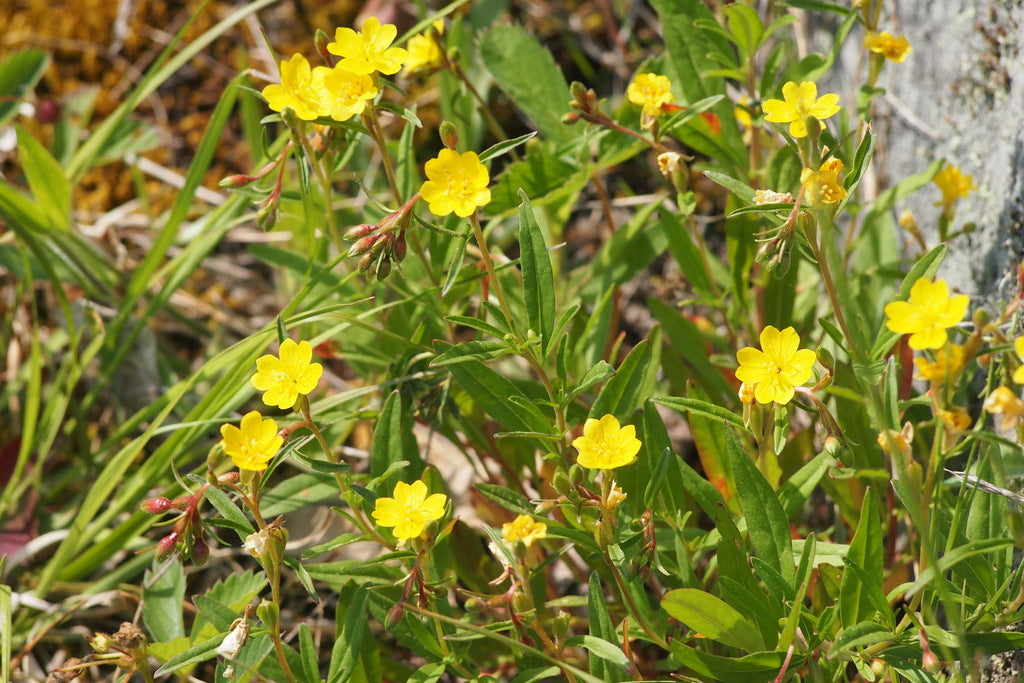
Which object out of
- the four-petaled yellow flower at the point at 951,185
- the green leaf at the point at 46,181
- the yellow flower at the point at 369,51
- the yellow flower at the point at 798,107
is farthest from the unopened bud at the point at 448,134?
the green leaf at the point at 46,181

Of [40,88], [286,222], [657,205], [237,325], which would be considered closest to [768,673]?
[657,205]

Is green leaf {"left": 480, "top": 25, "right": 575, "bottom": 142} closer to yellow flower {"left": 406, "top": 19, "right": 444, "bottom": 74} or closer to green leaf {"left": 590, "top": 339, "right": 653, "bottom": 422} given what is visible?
yellow flower {"left": 406, "top": 19, "right": 444, "bottom": 74}

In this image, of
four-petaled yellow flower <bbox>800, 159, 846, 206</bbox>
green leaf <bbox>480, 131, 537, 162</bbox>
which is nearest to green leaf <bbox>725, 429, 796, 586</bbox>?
four-petaled yellow flower <bbox>800, 159, 846, 206</bbox>

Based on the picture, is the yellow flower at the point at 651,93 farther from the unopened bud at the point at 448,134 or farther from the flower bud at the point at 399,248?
the flower bud at the point at 399,248

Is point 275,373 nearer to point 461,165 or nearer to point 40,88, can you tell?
point 461,165

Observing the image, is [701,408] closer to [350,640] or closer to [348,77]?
[350,640]
